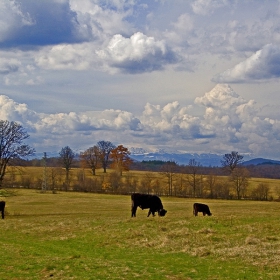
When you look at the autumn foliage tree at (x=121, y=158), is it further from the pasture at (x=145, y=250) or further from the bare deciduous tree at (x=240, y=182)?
the pasture at (x=145, y=250)

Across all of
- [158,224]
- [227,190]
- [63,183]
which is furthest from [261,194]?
[158,224]

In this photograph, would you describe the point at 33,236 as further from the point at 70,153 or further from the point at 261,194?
the point at 70,153

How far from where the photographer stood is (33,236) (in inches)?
934

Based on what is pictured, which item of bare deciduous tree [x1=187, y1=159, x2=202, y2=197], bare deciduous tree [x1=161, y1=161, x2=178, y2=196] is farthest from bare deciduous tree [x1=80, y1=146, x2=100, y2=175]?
bare deciduous tree [x1=187, y1=159, x2=202, y2=197]

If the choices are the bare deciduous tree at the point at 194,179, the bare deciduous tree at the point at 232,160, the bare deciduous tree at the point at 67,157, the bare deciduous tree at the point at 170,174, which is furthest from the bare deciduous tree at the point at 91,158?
the bare deciduous tree at the point at 232,160

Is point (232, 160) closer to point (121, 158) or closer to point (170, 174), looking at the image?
point (170, 174)

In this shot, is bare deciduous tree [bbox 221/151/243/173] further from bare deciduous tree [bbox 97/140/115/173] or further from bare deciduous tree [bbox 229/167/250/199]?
bare deciduous tree [bbox 97/140/115/173]

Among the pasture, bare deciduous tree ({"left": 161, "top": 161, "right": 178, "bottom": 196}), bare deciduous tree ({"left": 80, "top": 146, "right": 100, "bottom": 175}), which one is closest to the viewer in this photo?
the pasture

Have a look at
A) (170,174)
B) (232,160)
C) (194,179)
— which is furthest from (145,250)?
(232,160)

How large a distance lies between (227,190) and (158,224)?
71794mm

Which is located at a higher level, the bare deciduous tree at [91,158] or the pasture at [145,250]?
the bare deciduous tree at [91,158]

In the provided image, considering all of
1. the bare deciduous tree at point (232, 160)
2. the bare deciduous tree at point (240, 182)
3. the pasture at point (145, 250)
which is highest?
the bare deciduous tree at point (232, 160)

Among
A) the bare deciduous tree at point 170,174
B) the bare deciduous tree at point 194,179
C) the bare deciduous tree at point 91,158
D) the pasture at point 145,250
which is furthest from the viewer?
the bare deciduous tree at point 91,158

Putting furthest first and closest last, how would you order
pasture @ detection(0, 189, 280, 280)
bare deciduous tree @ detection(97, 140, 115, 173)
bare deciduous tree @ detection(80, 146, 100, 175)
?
1. bare deciduous tree @ detection(97, 140, 115, 173)
2. bare deciduous tree @ detection(80, 146, 100, 175)
3. pasture @ detection(0, 189, 280, 280)
